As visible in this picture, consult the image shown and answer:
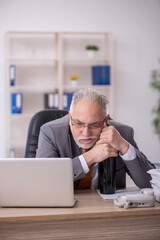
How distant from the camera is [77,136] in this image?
5.75 feet

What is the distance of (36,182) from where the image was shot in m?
1.36

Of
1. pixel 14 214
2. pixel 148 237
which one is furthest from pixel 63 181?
pixel 148 237

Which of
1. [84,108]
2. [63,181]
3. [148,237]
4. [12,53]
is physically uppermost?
[12,53]

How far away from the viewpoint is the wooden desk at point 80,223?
127cm

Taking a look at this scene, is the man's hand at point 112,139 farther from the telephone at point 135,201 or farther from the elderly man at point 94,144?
the telephone at point 135,201

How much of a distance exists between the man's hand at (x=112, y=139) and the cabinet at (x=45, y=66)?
3.25 m

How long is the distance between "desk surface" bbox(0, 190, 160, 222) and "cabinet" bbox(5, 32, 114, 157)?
3583 mm

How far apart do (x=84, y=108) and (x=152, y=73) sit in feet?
12.6

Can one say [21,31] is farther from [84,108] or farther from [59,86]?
[84,108]

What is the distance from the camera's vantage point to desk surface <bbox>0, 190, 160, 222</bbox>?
127 centimetres

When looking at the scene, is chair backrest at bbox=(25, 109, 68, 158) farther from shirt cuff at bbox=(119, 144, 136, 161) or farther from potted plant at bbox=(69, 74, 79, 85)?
potted plant at bbox=(69, 74, 79, 85)

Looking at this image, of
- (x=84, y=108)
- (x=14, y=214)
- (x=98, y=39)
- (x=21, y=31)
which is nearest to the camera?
(x=14, y=214)

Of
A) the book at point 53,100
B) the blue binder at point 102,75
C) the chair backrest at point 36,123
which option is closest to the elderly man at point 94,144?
the chair backrest at point 36,123

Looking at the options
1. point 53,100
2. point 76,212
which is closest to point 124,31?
point 53,100
